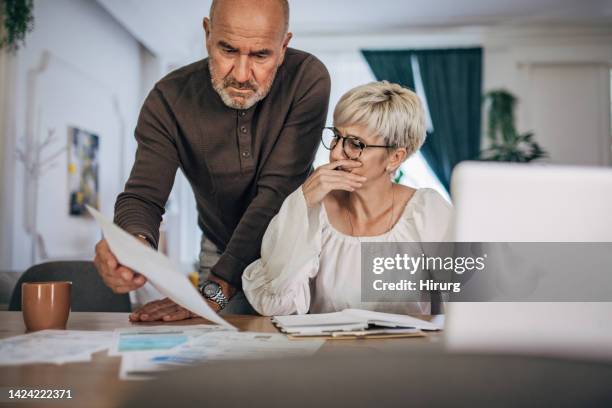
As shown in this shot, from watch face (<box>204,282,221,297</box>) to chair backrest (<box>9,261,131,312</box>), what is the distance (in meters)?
0.64

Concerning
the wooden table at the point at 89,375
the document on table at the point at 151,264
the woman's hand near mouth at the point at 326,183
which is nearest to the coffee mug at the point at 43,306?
the wooden table at the point at 89,375

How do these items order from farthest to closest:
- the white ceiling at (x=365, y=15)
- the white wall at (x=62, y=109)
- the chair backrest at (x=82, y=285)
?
the white ceiling at (x=365, y=15) < the white wall at (x=62, y=109) < the chair backrest at (x=82, y=285)

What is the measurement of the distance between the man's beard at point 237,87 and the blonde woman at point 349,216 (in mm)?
240

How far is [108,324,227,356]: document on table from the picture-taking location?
96cm

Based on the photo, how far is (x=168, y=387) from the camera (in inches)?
11.6

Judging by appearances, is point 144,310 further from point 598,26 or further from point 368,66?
point 598,26

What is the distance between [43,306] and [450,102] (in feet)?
21.1

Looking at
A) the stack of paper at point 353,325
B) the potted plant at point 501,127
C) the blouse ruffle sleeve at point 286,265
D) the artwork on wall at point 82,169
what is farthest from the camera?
the potted plant at point 501,127

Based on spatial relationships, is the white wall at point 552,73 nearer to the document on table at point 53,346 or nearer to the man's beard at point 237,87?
the man's beard at point 237,87

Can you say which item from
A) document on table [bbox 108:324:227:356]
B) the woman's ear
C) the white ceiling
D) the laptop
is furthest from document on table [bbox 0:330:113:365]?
the white ceiling

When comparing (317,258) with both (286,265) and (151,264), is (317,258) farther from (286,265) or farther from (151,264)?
(151,264)

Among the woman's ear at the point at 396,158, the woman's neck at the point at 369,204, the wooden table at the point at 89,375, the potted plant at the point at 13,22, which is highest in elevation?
the potted plant at the point at 13,22

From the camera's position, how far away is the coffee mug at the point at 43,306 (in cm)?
123

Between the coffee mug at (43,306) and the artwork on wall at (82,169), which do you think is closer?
the coffee mug at (43,306)
